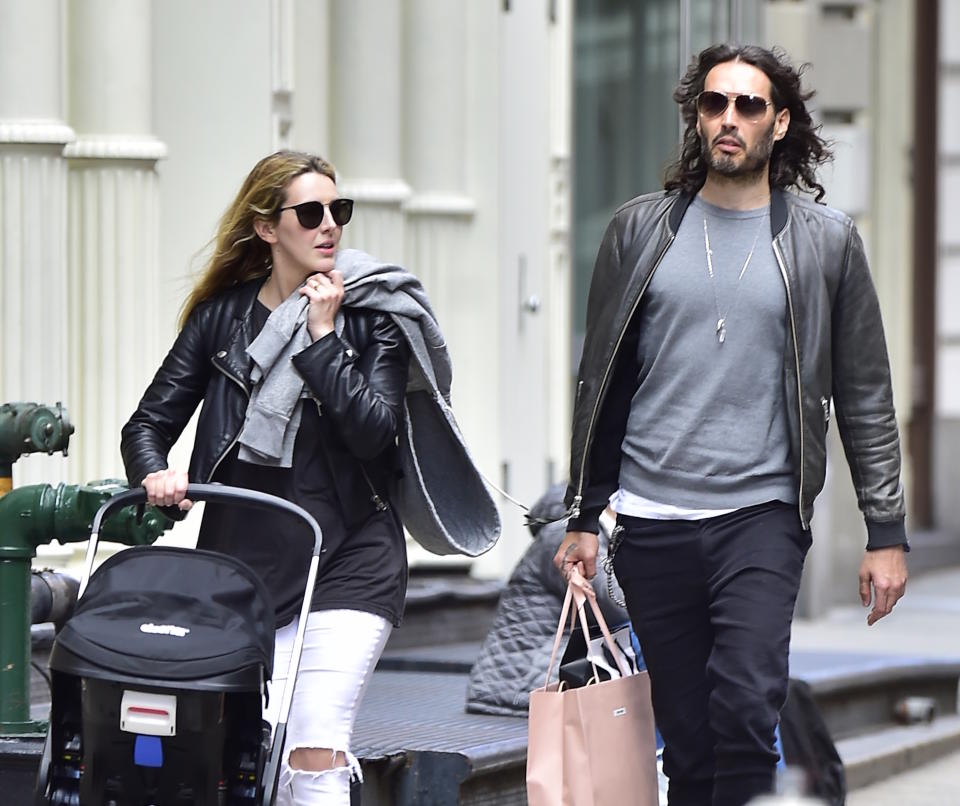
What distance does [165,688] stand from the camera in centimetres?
407

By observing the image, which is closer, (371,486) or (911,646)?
(371,486)

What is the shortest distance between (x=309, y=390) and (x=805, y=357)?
1061 mm

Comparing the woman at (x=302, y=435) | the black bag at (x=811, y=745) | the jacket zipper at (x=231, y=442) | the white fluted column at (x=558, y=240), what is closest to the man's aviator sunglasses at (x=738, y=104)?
the woman at (x=302, y=435)

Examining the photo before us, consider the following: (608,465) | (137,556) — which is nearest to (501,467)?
(608,465)

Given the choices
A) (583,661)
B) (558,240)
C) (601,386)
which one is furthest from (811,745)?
(558,240)

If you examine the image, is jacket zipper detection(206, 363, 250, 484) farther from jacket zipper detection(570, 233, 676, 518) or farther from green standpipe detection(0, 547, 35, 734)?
green standpipe detection(0, 547, 35, 734)

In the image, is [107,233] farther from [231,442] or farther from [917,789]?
[917,789]

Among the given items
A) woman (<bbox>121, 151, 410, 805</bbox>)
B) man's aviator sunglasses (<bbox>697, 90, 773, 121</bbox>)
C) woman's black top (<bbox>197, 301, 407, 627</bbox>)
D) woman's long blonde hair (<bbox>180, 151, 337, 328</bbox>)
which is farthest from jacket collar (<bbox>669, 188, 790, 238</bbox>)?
woman's black top (<bbox>197, 301, 407, 627</bbox>)

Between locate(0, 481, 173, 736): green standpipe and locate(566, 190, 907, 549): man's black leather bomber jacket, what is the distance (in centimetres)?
116

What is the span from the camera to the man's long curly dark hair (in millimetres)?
4922

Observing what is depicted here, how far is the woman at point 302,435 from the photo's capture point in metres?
4.62

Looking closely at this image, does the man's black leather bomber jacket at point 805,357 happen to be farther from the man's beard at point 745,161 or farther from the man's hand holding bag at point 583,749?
the man's hand holding bag at point 583,749

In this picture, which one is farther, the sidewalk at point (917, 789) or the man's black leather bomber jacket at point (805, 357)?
the sidewalk at point (917, 789)

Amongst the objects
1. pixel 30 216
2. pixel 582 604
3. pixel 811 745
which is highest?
pixel 30 216
